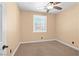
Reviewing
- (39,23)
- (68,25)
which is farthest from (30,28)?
(68,25)

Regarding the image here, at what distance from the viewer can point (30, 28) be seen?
187 cm

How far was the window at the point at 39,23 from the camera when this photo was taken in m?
1.81

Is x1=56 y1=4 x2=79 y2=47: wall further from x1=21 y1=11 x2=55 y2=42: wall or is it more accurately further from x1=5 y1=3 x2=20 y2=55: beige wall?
x1=5 y1=3 x2=20 y2=55: beige wall


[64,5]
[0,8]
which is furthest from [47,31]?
[0,8]

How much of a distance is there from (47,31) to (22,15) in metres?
0.50

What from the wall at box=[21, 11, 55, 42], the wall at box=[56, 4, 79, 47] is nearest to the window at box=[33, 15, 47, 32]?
the wall at box=[21, 11, 55, 42]

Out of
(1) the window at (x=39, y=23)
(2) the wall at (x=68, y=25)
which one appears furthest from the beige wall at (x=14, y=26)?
(2) the wall at (x=68, y=25)

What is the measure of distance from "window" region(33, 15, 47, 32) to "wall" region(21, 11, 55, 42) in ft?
0.17

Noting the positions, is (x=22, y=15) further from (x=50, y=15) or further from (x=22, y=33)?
(x=50, y=15)

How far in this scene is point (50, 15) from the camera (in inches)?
71.4

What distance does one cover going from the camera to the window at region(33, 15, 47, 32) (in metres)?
1.81

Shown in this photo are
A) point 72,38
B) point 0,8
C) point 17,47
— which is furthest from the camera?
point 17,47

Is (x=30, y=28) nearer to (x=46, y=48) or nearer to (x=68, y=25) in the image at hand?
(x=46, y=48)

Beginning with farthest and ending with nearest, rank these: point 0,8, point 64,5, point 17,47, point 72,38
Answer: point 17,47, point 72,38, point 64,5, point 0,8
